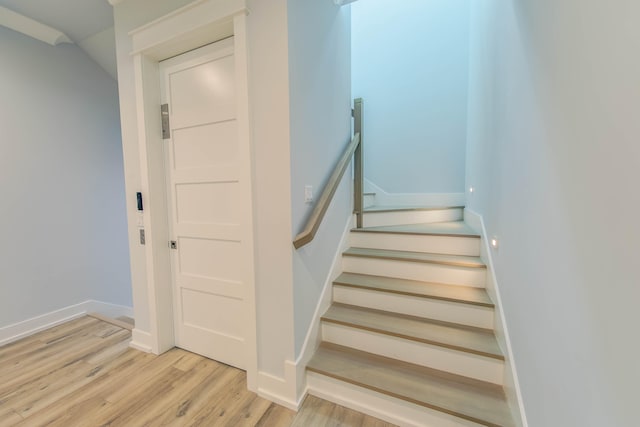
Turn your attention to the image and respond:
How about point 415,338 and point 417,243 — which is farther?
point 417,243

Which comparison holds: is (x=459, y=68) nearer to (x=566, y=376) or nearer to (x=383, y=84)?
(x=383, y=84)

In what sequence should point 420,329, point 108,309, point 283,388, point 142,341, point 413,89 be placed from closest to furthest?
1. point 283,388
2. point 420,329
3. point 142,341
4. point 108,309
5. point 413,89

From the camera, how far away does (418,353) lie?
1.58 metres

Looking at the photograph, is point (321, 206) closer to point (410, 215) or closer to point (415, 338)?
point (415, 338)

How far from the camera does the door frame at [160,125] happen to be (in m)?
1.47

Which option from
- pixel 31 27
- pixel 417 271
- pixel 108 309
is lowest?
pixel 108 309

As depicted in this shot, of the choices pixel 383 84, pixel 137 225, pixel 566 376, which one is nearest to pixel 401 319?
pixel 566 376

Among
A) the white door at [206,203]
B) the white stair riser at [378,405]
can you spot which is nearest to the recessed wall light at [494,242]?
the white stair riser at [378,405]

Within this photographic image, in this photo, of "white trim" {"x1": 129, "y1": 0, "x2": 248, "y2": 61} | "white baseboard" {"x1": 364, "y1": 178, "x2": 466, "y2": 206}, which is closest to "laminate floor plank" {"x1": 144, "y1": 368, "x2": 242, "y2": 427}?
"white trim" {"x1": 129, "y1": 0, "x2": 248, "y2": 61}

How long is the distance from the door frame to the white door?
0.06 m

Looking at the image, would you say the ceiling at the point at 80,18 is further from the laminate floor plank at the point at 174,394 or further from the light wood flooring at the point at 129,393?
the laminate floor plank at the point at 174,394

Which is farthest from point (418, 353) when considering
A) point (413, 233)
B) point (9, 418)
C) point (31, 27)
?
point (31, 27)

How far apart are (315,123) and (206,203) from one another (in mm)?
957

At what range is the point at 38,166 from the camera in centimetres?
242
